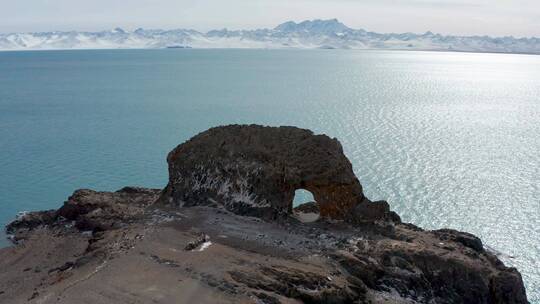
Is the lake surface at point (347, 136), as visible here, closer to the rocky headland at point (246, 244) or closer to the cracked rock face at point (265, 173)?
the rocky headland at point (246, 244)

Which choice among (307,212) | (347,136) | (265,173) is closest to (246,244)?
(265,173)

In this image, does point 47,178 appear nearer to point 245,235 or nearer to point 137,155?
point 137,155

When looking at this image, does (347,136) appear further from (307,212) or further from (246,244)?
(246,244)

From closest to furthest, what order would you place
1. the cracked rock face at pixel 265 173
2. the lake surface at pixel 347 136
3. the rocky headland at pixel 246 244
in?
the rocky headland at pixel 246 244, the cracked rock face at pixel 265 173, the lake surface at pixel 347 136

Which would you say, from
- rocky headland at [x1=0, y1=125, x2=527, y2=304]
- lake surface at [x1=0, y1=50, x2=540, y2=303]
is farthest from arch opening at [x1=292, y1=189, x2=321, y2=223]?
lake surface at [x1=0, y1=50, x2=540, y2=303]

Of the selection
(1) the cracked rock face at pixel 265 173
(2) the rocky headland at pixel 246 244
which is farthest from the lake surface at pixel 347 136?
(1) the cracked rock face at pixel 265 173

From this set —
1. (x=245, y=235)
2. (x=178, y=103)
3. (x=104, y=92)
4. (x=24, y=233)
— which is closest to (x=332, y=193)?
(x=245, y=235)
